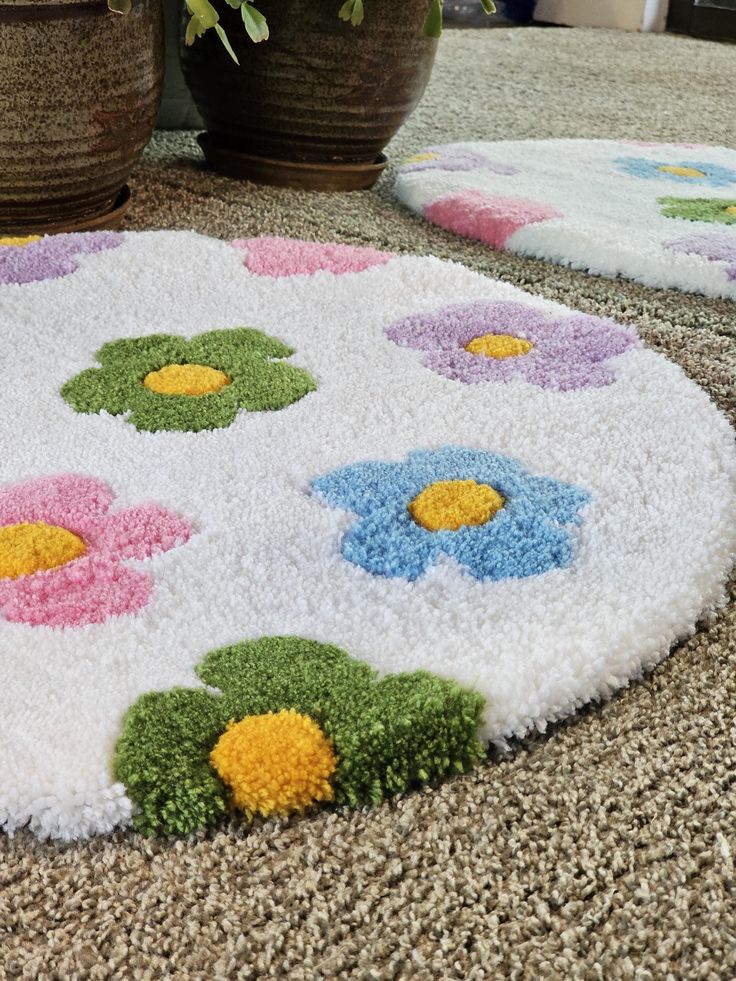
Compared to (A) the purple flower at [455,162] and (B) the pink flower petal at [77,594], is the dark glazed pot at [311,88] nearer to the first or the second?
(A) the purple flower at [455,162]

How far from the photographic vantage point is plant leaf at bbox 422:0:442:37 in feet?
4.28

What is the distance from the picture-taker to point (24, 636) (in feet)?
1.88

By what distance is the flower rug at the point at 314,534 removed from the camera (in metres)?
0.51

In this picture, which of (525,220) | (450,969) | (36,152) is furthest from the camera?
(525,220)

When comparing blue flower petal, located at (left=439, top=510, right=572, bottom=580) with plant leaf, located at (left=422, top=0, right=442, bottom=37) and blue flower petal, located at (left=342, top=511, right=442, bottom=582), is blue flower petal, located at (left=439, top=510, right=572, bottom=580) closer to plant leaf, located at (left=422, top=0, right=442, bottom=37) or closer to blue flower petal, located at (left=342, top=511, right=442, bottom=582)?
blue flower petal, located at (left=342, top=511, right=442, bottom=582)

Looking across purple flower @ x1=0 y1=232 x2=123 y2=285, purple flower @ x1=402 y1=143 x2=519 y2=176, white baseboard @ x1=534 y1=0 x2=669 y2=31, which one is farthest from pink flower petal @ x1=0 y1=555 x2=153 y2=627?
white baseboard @ x1=534 y1=0 x2=669 y2=31

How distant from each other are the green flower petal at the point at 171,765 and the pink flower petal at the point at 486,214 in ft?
2.94

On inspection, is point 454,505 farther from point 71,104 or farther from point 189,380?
point 71,104

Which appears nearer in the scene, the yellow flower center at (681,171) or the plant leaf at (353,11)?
the plant leaf at (353,11)

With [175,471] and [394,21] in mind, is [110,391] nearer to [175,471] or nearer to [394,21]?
[175,471]

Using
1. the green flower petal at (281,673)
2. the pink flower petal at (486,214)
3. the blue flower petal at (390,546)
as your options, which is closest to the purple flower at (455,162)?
the pink flower petal at (486,214)

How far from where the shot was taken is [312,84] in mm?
1411

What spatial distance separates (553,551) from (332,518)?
0.14m

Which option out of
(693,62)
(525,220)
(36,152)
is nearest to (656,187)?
(525,220)
